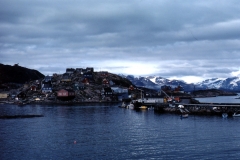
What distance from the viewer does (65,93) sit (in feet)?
449

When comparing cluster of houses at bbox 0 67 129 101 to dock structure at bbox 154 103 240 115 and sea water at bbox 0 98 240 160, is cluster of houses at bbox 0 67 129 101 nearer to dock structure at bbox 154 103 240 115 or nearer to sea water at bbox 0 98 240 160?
dock structure at bbox 154 103 240 115

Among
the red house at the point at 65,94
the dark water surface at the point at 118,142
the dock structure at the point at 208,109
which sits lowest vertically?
the dark water surface at the point at 118,142

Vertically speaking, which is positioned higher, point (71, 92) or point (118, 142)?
point (71, 92)

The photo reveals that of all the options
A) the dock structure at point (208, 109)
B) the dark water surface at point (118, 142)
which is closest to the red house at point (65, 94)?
the dock structure at point (208, 109)

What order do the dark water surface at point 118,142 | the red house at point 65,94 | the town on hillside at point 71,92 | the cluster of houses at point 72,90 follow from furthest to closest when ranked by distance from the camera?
the cluster of houses at point 72,90 → the town on hillside at point 71,92 → the red house at point 65,94 → the dark water surface at point 118,142

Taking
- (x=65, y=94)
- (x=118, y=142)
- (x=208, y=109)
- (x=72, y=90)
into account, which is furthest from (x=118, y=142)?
(x=72, y=90)

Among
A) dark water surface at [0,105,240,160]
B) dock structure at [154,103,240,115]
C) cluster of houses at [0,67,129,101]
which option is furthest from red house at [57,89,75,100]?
dark water surface at [0,105,240,160]

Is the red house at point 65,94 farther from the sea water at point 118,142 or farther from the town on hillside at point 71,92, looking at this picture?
the sea water at point 118,142

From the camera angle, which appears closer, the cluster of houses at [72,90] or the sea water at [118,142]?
the sea water at [118,142]

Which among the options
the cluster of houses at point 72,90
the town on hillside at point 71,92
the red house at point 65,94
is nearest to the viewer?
the red house at point 65,94

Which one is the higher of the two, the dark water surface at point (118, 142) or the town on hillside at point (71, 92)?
the town on hillside at point (71, 92)

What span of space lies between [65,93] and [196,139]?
3905 inches

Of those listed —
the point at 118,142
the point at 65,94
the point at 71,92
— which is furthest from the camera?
the point at 71,92

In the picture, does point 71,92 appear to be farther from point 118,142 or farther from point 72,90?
point 118,142
